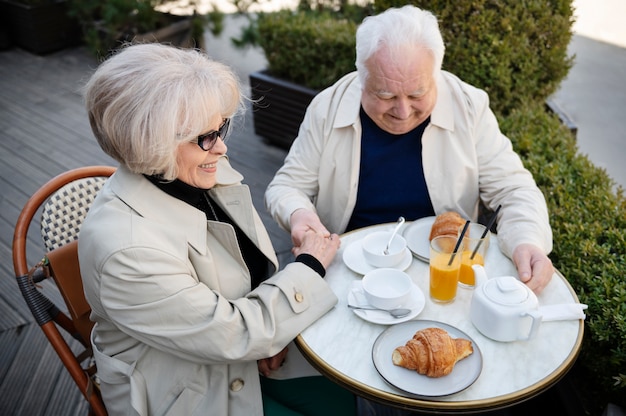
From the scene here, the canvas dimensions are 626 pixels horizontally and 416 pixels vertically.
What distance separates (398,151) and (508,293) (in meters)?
0.84

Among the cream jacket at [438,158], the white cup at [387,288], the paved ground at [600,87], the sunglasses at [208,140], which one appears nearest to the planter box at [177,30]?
the paved ground at [600,87]

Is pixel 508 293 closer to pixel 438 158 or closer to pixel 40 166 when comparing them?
pixel 438 158

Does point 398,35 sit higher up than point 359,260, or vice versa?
point 398,35

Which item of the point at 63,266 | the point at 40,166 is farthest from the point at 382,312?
the point at 40,166

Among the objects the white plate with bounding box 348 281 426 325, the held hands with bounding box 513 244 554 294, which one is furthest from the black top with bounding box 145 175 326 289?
the held hands with bounding box 513 244 554 294

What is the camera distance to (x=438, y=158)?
2191mm

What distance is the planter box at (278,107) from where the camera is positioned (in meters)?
4.13

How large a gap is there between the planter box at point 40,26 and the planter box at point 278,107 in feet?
10.7

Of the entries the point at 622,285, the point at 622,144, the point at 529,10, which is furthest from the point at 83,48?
the point at 622,285

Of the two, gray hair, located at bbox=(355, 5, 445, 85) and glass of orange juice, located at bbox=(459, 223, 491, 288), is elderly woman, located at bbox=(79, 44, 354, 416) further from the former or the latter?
gray hair, located at bbox=(355, 5, 445, 85)

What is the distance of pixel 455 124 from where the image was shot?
2.17 metres

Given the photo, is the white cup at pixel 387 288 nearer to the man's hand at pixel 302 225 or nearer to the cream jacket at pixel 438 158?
the man's hand at pixel 302 225

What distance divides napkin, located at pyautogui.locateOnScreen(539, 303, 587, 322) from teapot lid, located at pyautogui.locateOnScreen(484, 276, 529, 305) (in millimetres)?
139

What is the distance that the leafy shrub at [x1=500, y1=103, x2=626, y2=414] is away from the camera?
1.84 meters
